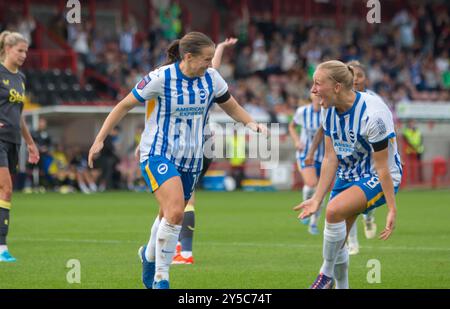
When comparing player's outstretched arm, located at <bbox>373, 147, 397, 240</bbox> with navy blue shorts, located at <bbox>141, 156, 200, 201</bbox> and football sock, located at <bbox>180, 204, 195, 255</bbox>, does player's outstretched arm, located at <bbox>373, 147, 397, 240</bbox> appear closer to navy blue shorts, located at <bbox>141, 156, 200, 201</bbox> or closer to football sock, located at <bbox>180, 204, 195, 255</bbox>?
navy blue shorts, located at <bbox>141, 156, 200, 201</bbox>

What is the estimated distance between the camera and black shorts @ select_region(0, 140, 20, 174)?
11344mm

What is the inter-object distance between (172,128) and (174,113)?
13 cm

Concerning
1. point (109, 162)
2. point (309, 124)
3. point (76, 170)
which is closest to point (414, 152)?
point (109, 162)

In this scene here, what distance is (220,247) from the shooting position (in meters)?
13.3

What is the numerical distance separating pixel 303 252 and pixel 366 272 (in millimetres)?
2148

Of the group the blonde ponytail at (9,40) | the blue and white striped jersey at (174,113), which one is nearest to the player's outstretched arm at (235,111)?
the blue and white striped jersey at (174,113)

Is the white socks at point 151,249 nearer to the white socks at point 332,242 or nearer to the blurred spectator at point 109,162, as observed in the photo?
the white socks at point 332,242

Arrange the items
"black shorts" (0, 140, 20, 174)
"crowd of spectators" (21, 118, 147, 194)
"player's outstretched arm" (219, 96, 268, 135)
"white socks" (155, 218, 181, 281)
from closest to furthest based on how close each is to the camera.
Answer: "white socks" (155, 218, 181, 281), "player's outstretched arm" (219, 96, 268, 135), "black shorts" (0, 140, 20, 174), "crowd of spectators" (21, 118, 147, 194)

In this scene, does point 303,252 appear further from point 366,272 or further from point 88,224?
point 88,224

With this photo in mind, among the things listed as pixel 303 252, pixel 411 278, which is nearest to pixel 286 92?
pixel 303 252

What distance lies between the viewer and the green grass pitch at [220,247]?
9.86m

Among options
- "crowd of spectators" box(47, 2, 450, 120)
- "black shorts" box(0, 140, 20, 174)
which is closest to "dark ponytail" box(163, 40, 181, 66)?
"black shorts" box(0, 140, 20, 174)

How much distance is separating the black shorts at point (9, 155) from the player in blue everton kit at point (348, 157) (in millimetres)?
4146

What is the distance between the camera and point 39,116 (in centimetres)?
2897
